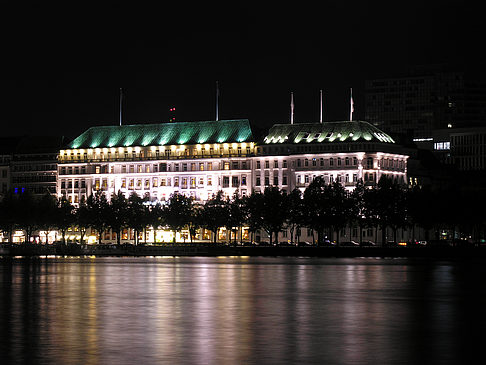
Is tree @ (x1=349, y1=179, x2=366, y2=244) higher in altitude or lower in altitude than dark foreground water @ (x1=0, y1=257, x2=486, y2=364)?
higher

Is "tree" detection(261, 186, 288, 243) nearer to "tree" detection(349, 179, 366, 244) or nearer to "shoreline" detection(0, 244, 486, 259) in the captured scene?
"shoreline" detection(0, 244, 486, 259)

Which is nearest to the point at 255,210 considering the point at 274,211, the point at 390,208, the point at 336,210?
the point at 274,211

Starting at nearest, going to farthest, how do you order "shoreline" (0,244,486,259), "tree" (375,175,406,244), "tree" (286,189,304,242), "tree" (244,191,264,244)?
"shoreline" (0,244,486,259) < "tree" (375,175,406,244) < "tree" (286,189,304,242) < "tree" (244,191,264,244)

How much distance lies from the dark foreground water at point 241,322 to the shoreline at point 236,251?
3042 inches

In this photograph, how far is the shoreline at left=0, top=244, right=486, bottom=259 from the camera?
15512cm

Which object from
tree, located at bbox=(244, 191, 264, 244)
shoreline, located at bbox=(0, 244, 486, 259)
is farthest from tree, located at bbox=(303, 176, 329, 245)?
shoreline, located at bbox=(0, 244, 486, 259)

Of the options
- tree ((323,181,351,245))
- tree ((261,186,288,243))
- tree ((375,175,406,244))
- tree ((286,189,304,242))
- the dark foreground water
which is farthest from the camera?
tree ((261,186,288,243))

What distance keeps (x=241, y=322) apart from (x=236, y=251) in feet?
433

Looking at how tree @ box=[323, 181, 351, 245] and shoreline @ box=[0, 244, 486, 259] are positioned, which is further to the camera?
tree @ box=[323, 181, 351, 245]

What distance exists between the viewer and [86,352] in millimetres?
37531

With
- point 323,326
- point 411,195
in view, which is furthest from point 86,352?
point 411,195

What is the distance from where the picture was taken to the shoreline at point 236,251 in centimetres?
15512

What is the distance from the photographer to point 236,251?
179 m

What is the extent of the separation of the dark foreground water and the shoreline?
253 ft
